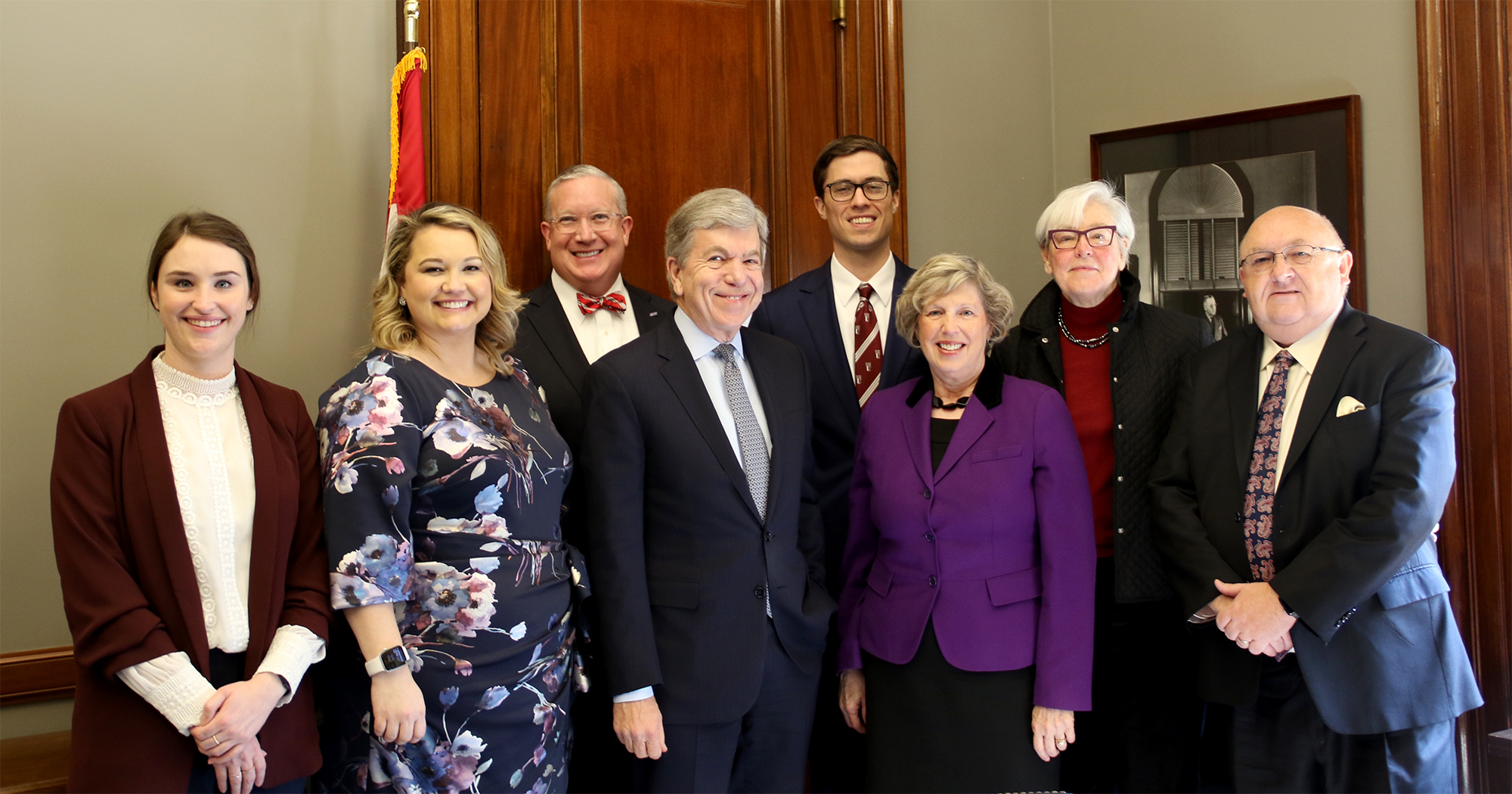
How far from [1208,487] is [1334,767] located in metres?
0.68

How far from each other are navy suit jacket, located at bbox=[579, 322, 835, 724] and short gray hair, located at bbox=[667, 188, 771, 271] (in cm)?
29

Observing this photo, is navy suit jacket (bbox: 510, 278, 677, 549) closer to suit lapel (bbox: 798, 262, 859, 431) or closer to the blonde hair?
the blonde hair

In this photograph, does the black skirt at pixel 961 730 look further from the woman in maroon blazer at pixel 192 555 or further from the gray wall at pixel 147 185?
the gray wall at pixel 147 185

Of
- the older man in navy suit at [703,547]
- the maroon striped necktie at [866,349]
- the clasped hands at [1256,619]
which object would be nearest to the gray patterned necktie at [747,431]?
the older man in navy suit at [703,547]

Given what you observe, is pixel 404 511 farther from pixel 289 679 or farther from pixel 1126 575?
pixel 1126 575

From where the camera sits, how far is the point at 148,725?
1883 mm

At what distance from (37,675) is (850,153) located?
8.71 ft

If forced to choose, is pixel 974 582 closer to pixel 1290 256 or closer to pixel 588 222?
pixel 1290 256

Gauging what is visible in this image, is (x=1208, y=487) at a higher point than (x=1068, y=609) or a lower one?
higher

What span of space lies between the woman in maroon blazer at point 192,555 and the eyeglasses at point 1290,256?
87.9 inches

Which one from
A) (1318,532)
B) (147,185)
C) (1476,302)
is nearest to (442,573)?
(147,185)

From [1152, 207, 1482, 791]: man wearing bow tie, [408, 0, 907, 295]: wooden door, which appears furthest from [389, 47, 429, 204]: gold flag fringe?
[1152, 207, 1482, 791]: man wearing bow tie

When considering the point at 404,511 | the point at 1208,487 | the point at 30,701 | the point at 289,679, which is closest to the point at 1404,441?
the point at 1208,487

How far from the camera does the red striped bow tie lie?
9.71 feet
